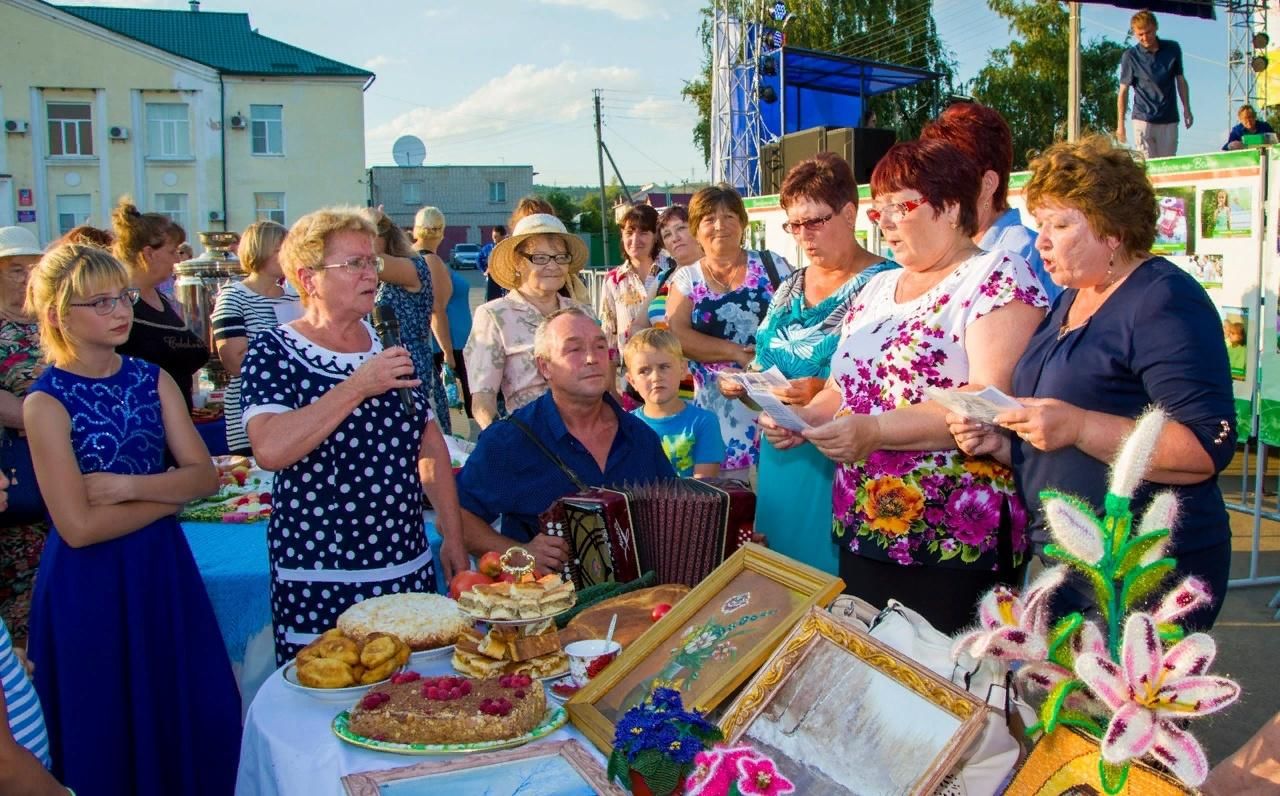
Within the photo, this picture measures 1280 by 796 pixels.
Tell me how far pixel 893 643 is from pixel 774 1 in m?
18.6

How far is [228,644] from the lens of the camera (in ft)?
12.0

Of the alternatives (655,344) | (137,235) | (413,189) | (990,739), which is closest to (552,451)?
(655,344)

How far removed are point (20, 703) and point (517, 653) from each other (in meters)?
1.06

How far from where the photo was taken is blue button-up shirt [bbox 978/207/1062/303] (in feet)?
11.3

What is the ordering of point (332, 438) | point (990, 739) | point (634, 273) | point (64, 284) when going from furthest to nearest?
point (634, 273), point (64, 284), point (332, 438), point (990, 739)

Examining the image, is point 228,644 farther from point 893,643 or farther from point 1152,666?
point 1152,666

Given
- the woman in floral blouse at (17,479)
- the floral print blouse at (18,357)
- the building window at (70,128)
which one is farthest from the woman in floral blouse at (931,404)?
the building window at (70,128)

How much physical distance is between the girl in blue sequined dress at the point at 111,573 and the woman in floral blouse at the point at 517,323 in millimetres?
1608

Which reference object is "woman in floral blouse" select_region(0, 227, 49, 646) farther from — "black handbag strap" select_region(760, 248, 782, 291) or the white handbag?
the white handbag

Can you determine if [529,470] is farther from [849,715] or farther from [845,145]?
[845,145]

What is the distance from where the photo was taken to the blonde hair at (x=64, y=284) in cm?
315

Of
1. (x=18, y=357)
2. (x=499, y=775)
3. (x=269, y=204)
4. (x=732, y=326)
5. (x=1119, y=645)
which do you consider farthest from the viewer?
(x=269, y=204)

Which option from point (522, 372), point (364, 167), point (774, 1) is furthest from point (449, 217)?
point (522, 372)

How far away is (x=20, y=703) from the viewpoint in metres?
2.24
